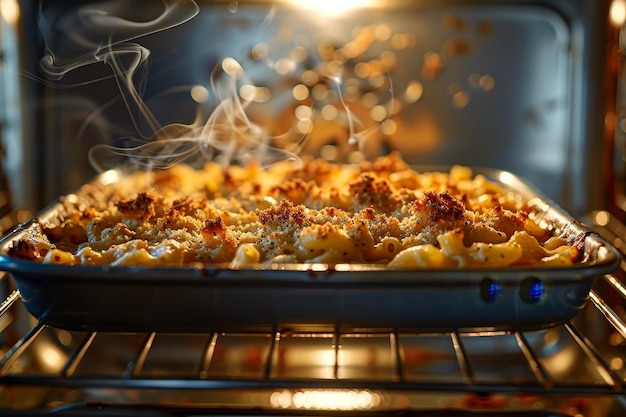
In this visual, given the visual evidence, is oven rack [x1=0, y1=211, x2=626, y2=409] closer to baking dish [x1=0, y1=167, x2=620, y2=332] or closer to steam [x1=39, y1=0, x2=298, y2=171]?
baking dish [x1=0, y1=167, x2=620, y2=332]

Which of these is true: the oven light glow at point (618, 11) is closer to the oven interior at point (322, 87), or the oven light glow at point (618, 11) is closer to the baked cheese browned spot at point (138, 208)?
the oven interior at point (322, 87)

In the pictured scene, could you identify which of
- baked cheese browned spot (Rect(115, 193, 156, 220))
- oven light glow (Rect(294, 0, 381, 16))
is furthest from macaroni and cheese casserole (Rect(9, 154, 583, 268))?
oven light glow (Rect(294, 0, 381, 16))

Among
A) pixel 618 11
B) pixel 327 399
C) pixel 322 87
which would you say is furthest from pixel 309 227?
pixel 618 11

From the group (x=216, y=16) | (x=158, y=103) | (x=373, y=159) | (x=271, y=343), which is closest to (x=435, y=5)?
(x=373, y=159)

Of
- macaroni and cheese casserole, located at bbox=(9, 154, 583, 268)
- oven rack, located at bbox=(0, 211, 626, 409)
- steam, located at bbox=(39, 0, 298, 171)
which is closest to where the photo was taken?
oven rack, located at bbox=(0, 211, 626, 409)

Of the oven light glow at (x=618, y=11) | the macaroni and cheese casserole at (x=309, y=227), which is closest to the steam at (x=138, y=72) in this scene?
the macaroni and cheese casserole at (x=309, y=227)

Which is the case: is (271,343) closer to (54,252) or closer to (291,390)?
(291,390)

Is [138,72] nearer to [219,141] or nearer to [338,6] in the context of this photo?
[219,141]
